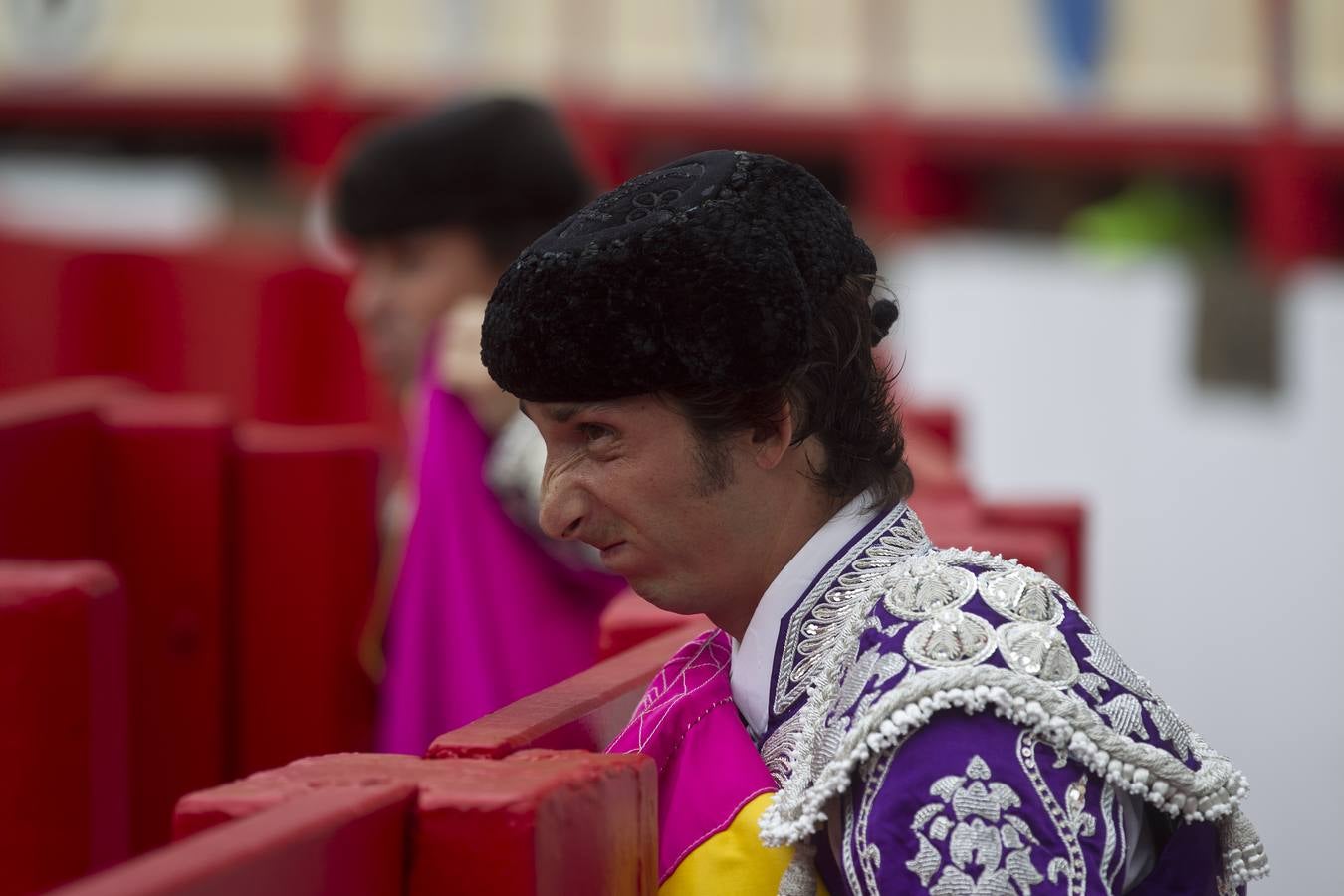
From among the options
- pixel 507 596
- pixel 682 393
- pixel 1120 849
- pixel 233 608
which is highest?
pixel 682 393

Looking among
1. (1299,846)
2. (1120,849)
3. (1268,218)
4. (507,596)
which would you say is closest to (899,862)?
(1120,849)

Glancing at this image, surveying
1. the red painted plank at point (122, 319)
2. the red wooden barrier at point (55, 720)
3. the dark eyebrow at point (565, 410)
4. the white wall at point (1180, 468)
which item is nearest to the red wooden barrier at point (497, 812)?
the dark eyebrow at point (565, 410)

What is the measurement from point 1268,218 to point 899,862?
5093mm

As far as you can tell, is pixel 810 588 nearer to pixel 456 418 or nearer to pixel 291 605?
pixel 456 418

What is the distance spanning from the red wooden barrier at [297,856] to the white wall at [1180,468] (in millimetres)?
3014

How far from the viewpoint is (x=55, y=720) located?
2016mm

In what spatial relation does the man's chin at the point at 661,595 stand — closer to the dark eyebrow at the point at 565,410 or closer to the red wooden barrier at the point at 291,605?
the dark eyebrow at the point at 565,410

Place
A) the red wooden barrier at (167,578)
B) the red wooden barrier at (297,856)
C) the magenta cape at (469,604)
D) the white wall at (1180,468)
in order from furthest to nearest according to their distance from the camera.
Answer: the white wall at (1180,468) → the red wooden barrier at (167,578) → the magenta cape at (469,604) → the red wooden barrier at (297,856)

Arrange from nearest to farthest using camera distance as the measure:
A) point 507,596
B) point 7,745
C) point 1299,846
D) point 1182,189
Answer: point 7,745, point 507,596, point 1299,846, point 1182,189

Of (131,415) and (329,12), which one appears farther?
(329,12)

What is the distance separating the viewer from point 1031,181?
7070 mm

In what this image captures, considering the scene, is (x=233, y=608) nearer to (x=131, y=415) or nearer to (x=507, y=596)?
(x=131, y=415)

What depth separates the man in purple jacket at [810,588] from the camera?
4.10 feet

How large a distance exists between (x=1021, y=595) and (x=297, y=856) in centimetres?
51
